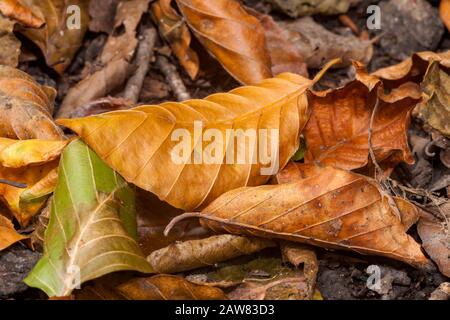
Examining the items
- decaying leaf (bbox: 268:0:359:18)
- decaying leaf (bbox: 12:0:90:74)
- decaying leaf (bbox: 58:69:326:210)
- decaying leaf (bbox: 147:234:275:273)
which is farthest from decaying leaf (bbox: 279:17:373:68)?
decaying leaf (bbox: 147:234:275:273)

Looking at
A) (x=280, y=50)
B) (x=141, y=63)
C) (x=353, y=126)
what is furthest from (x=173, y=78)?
(x=353, y=126)

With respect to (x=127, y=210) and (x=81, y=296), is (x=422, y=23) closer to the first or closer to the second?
(x=127, y=210)

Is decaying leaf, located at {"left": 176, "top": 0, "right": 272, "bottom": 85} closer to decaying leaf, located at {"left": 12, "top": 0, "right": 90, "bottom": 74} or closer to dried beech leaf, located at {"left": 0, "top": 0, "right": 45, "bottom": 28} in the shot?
decaying leaf, located at {"left": 12, "top": 0, "right": 90, "bottom": 74}

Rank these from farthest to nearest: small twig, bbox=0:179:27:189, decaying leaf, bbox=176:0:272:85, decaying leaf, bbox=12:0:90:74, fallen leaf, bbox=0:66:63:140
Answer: decaying leaf, bbox=12:0:90:74 < decaying leaf, bbox=176:0:272:85 < fallen leaf, bbox=0:66:63:140 < small twig, bbox=0:179:27:189

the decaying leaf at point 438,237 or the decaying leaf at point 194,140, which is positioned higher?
the decaying leaf at point 194,140

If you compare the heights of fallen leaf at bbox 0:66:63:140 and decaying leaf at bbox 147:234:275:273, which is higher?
fallen leaf at bbox 0:66:63:140

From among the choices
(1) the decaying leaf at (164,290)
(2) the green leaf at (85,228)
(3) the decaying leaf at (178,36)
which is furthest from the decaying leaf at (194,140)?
(3) the decaying leaf at (178,36)

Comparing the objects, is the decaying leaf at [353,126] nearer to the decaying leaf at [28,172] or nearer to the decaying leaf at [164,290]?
the decaying leaf at [164,290]
